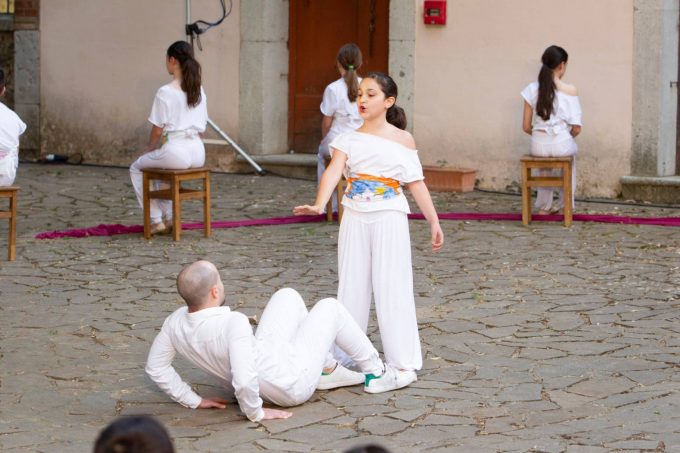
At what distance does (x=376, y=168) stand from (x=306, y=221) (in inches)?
212

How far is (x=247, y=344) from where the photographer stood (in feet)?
17.5

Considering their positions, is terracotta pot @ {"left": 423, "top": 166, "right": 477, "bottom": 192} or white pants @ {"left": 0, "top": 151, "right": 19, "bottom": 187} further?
terracotta pot @ {"left": 423, "top": 166, "right": 477, "bottom": 192}

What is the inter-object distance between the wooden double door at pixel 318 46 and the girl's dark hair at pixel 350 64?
156 inches

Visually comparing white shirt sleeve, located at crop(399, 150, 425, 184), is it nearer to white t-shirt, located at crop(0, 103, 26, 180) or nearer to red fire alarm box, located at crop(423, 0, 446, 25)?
white t-shirt, located at crop(0, 103, 26, 180)

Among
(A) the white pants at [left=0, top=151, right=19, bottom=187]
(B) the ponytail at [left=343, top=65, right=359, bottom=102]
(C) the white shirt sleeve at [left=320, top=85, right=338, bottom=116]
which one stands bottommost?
(A) the white pants at [left=0, top=151, right=19, bottom=187]

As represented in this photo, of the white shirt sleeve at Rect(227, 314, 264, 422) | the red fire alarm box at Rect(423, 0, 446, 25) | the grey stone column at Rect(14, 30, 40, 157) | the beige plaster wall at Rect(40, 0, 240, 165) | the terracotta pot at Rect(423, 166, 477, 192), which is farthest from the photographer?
the grey stone column at Rect(14, 30, 40, 157)

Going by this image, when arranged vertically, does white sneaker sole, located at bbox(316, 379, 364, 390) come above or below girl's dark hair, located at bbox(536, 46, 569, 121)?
below

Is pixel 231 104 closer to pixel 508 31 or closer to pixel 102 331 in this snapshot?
pixel 508 31

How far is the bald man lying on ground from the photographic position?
17.7 ft

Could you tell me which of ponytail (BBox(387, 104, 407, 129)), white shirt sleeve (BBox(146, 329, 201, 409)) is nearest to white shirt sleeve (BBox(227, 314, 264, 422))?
white shirt sleeve (BBox(146, 329, 201, 409))

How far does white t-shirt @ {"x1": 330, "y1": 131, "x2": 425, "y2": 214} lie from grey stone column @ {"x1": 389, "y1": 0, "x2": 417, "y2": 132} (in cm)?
783

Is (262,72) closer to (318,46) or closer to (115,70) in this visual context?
(318,46)

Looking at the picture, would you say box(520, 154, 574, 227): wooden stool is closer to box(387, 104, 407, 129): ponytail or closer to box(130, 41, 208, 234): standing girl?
box(130, 41, 208, 234): standing girl

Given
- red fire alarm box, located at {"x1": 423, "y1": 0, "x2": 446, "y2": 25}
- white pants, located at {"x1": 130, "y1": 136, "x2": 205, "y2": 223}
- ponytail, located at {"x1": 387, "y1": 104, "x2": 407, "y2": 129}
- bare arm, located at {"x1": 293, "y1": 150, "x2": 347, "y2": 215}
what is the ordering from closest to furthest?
1. bare arm, located at {"x1": 293, "y1": 150, "x2": 347, "y2": 215}
2. ponytail, located at {"x1": 387, "y1": 104, "x2": 407, "y2": 129}
3. white pants, located at {"x1": 130, "y1": 136, "x2": 205, "y2": 223}
4. red fire alarm box, located at {"x1": 423, "y1": 0, "x2": 446, "y2": 25}
